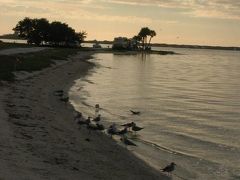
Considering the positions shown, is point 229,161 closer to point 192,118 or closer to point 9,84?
point 192,118

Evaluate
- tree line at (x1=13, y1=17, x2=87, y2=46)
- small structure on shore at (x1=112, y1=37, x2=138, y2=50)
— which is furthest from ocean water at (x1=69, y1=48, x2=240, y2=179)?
small structure on shore at (x1=112, y1=37, x2=138, y2=50)

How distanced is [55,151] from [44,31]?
12718cm

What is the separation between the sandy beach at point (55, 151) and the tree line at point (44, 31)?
387ft

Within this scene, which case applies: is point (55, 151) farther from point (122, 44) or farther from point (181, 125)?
point (122, 44)

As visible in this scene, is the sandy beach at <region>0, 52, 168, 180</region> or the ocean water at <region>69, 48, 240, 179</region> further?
the ocean water at <region>69, 48, 240, 179</region>

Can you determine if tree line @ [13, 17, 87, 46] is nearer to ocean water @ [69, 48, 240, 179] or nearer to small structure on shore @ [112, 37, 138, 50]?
small structure on shore @ [112, 37, 138, 50]

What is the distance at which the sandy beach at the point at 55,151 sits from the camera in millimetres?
11758

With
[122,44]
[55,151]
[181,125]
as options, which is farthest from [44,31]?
[55,151]

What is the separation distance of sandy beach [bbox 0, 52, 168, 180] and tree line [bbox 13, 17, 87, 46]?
118 m

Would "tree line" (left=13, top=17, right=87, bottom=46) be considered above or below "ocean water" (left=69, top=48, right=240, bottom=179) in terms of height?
above

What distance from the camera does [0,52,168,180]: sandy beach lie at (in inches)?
463

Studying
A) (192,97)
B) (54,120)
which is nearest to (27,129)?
(54,120)

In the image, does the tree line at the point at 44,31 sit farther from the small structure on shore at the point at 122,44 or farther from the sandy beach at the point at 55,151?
the sandy beach at the point at 55,151

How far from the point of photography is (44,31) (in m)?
138
